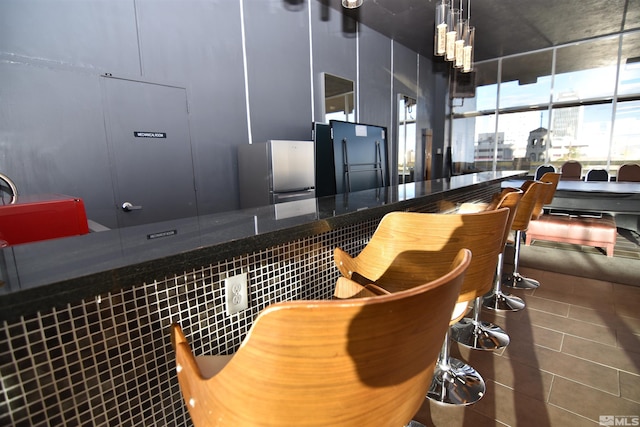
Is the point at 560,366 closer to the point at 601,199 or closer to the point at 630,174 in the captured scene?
the point at 601,199

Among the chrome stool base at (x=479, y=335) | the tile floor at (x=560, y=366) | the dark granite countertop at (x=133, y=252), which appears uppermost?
the dark granite countertop at (x=133, y=252)

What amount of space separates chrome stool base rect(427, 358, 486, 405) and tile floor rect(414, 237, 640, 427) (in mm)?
35

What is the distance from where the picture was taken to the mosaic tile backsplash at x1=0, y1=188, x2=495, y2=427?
2.26 ft

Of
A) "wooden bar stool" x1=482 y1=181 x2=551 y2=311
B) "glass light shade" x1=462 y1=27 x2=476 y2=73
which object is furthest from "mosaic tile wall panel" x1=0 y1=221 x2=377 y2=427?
"glass light shade" x1=462 y1=27 x2=476 y2=73

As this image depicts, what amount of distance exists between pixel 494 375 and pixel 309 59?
13.9 ft

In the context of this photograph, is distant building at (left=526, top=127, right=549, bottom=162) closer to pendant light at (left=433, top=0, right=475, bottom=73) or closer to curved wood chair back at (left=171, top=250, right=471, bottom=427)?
pendant light at (left=433, top=0, right=475, bottom=73)

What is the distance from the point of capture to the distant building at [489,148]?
8195 mm

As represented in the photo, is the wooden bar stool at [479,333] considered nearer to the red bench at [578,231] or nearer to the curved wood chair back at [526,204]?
the curved wood chair back at [526,204]

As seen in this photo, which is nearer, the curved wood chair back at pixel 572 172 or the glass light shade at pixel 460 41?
the glass light shade at pixel 460 41

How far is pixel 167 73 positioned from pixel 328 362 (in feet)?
10.9

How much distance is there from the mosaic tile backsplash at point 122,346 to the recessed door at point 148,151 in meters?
2.21

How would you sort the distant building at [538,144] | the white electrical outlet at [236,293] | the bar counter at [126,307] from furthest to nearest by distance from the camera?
1. the distant building at [538,144]
2. the white electrical outlet at [236,293]
3. the bar counter at [126,307]

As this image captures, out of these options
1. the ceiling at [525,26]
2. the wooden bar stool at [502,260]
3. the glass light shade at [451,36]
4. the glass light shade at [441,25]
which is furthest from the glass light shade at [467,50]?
the ceiling at [525,26]

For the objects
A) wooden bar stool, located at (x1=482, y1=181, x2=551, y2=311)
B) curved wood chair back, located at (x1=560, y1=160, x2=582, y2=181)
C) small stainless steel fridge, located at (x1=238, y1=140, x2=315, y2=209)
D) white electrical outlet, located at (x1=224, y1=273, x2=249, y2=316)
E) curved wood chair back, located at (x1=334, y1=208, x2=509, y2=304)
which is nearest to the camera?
white electrical outlet, located at (x1=224, y1=273, x2=249, y2=316)
